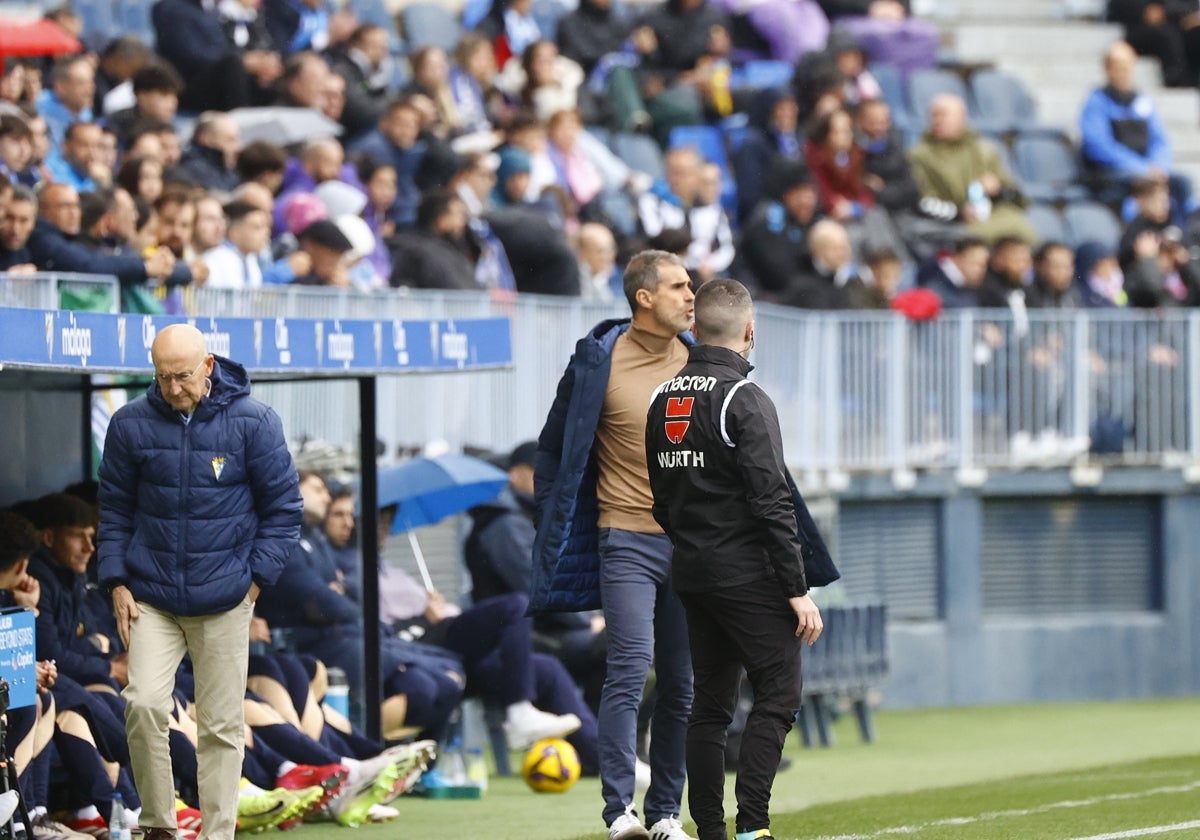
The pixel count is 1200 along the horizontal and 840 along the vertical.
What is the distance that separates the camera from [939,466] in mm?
17922

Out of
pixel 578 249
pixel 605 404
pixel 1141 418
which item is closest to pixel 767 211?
pixel 578 249

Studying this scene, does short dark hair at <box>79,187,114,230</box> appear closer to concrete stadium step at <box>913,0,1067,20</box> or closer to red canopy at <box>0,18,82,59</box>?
red canopy at <box>0,18,82,59</box>

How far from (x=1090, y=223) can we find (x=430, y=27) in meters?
5.98

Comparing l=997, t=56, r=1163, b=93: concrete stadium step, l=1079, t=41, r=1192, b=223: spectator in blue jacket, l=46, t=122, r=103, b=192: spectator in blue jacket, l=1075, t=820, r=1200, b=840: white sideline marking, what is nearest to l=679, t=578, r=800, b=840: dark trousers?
l=1075, t=820, r=1200, b=840: white sideline marking

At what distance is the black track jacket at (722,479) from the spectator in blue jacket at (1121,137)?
1406 centimetres

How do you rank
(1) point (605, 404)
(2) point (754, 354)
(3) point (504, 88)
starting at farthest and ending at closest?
(3) point (504, 88) < (2) point (754, 354) < (1) point (605, 404)

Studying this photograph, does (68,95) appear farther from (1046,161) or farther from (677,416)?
(1046,161)

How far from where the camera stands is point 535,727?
12.4 metres

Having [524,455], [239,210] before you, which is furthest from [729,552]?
[239,210]

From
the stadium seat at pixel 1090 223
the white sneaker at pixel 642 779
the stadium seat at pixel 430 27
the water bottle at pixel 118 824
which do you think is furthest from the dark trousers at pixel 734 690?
the stadium seat at pixel 1090 223

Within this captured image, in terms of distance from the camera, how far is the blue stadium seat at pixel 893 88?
74.3 feet

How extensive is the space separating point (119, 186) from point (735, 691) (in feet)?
21.6

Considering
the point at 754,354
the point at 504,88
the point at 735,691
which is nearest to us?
the point at 735,691

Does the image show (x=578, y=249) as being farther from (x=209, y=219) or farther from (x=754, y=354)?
(x=209, y=219)
